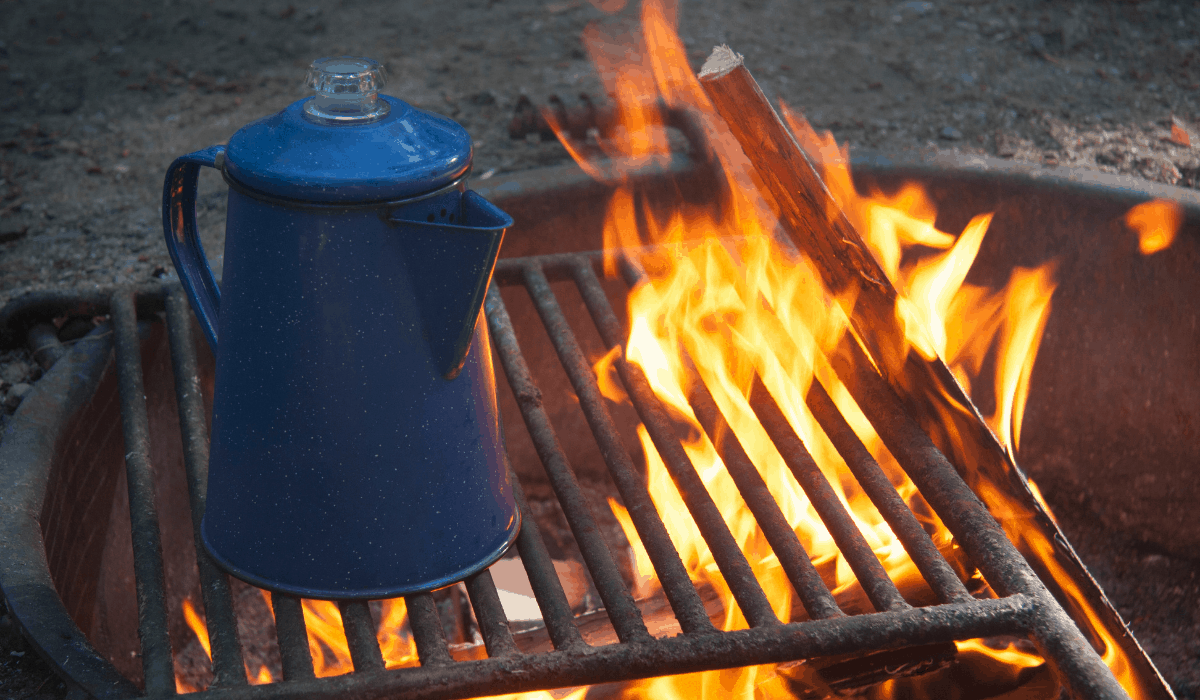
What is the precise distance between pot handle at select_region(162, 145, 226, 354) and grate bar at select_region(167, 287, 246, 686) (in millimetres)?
162

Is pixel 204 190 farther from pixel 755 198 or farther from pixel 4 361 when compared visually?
pixel 755 198

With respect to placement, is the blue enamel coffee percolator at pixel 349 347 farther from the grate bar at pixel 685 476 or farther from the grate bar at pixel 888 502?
the grate bar at pixel 888 502

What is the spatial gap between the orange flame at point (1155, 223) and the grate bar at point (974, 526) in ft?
1.90

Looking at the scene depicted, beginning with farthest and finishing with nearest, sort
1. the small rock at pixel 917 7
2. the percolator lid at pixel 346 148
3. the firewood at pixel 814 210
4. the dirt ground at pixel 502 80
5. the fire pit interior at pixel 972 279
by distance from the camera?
the small rock at pixel 917 7
the dirt ground at pixel 502 80
the fire pit interior at pixel 972 279
the firewood at pixel 814 210
the percolator lid at pixel 346 148

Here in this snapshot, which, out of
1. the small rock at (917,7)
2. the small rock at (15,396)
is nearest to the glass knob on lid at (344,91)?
the small rock at (15,396)

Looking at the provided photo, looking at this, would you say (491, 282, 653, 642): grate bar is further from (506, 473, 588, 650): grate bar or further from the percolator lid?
the percolator lid

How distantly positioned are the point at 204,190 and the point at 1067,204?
1.47 metres

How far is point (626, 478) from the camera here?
993 millimetres

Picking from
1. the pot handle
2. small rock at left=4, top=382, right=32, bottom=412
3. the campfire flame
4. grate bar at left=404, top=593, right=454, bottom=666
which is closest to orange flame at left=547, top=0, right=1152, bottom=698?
the campfire flame

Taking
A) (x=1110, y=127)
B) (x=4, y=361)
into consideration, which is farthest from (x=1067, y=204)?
(x=4, y=361)

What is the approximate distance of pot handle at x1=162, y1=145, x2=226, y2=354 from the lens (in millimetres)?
861

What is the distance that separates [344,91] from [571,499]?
45cm

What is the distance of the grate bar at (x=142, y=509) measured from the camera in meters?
0.77

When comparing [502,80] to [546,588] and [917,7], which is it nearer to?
[917,7]
